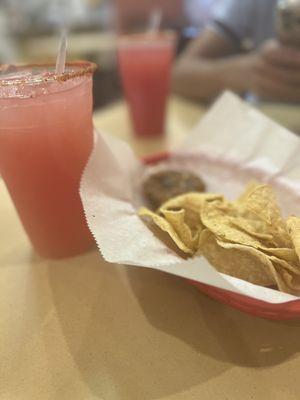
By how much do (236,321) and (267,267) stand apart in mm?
100

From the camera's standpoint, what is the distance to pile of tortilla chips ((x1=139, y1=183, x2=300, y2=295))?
598mm

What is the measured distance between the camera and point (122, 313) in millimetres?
632

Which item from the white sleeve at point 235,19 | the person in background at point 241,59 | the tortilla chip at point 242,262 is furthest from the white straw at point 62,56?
the white sleeve at point 235,19

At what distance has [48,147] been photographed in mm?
686

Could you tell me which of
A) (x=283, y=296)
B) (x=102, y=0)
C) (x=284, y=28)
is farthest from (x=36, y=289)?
(x=102, y=0)

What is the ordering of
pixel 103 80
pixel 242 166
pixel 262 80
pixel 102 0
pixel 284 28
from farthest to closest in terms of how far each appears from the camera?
pixel 102 0 → pixel 103 80 → pixel 262 80 → pixel 284 28 → pixel 242 166

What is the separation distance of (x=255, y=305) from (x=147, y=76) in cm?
97

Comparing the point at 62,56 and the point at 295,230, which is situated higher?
the point at 62,56

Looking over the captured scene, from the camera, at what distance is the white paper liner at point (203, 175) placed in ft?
1.84

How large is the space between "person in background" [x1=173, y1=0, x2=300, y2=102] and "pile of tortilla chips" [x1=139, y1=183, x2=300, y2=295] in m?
0.77

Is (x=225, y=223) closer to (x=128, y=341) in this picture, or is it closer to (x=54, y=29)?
(x=128, y=341)

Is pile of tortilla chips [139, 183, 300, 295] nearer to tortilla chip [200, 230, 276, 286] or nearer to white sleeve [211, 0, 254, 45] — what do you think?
tortilla chip [200, 230, 276, 286]

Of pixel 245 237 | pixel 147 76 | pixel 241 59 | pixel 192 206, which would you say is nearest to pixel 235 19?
pixel 241 59

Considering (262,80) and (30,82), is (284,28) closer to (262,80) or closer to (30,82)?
(262,80)
